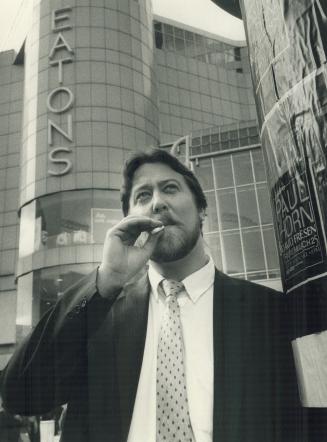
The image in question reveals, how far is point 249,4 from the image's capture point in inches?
47.7

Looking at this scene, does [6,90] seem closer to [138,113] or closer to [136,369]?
[138,113]

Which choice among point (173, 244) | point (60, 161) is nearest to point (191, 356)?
point (173, 244)

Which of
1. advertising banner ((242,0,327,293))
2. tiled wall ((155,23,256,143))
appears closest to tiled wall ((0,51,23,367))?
tiled wall ((155,23,256,143))

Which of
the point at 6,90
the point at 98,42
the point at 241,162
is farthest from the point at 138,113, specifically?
the point at 6,90

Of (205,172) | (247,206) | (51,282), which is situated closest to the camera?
(247,206)

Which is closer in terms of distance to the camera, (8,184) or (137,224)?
(137,224)

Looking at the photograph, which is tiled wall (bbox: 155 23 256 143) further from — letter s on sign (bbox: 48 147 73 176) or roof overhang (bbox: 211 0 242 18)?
roof overhang (bbox: 211 0 242 18)

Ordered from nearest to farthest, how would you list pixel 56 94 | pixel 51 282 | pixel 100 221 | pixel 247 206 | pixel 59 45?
pixel 247 206 < pixel 51 282 < pixel 100 221 < pixel 56 94 < pixel 59 45

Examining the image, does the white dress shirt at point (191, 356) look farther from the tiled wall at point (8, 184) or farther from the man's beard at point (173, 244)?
the tiled wall at point (8, 184)

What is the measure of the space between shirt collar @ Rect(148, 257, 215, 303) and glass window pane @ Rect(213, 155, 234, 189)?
42.7 feet

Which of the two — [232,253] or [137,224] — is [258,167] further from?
[137,224]

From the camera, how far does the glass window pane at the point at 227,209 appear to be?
45.5 feet

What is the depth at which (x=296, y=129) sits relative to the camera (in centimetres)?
97

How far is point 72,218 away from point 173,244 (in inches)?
585
